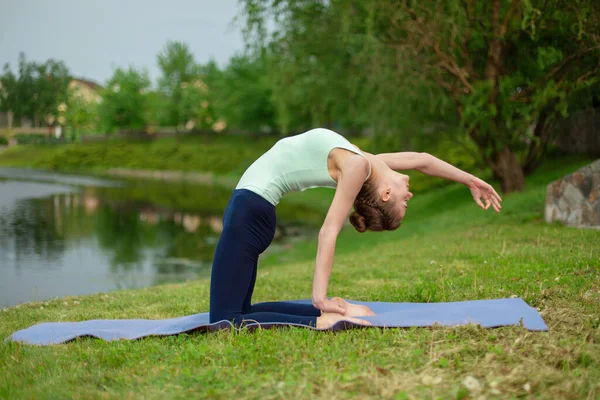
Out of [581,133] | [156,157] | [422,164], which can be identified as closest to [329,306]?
[422,164]

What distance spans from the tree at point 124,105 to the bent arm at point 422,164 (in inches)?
2663

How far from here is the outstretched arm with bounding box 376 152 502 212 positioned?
15.8 ft

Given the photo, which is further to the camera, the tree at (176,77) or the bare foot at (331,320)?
the tree at (176,77)

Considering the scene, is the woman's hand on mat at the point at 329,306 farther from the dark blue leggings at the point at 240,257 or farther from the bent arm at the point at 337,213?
the dark blue leggings at the point at 240,257

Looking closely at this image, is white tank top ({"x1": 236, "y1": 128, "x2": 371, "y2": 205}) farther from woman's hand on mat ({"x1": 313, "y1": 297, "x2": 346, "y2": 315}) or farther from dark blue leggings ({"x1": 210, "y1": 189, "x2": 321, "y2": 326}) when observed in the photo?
woman's hand on mat ({"x1": 313, "y1": 297, "x2": 346, "y2": 315})

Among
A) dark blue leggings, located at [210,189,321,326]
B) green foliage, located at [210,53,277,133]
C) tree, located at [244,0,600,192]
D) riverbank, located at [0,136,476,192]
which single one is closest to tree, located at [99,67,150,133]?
riverbank, located at [0,136,476,192]

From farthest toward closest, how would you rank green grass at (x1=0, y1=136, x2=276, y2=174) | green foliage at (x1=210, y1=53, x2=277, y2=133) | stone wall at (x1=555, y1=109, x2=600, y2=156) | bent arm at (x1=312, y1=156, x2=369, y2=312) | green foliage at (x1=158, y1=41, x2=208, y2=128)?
1. green foliage at (x1=158, y1=41, x2=208, y2=128)
2. green foliage at (x1=210, y1=53, x2=277, y2=133)
3. green grass at (x1=0, y1=136, x2=276, y2=174)
4. stone wall at (x1=555, y1=109, x2=600, y2=156)
5. bent arm at (x1=312, y1=156, x2=369, y2=312)

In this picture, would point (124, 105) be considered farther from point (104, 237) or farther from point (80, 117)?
point (104, 237)

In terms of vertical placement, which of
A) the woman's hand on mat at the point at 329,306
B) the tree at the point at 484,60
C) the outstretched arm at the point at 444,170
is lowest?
the woman's hand on mat at the point at 329,306

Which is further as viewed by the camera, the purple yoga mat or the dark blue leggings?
the dark blue leggings

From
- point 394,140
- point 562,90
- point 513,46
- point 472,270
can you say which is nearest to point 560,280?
point 472,270

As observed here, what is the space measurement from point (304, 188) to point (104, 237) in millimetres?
16086

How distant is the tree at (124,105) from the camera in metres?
69.1

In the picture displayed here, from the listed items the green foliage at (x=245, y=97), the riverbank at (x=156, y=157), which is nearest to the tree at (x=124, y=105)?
the riverbank at (x=156, y=157)
